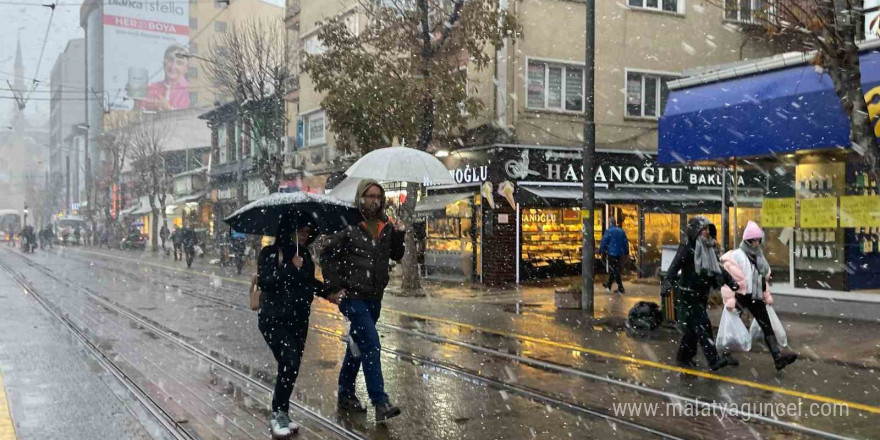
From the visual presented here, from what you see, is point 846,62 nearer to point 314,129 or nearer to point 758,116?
point 758,116

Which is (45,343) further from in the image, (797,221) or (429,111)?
(797,221)

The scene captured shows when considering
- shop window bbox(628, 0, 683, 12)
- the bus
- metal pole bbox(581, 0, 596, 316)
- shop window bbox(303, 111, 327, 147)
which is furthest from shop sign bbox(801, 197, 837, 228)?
the bus

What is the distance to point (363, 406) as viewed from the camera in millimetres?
6828

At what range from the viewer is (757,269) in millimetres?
8703

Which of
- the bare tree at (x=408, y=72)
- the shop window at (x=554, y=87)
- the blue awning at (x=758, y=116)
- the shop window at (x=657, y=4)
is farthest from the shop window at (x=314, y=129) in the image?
the blue awning at (x=758, y=116)

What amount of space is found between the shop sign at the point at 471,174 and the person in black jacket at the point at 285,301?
51.9ft

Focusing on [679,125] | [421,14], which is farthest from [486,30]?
[679,125]

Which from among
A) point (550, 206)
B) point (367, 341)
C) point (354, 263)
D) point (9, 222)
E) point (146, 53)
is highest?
point (146, 53)

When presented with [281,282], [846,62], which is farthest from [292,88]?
[281,282]

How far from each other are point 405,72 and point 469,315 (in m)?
6.88

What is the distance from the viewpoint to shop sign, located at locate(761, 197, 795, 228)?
46.2 ft

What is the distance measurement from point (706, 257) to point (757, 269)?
651 millimetres

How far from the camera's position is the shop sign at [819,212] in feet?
44.0

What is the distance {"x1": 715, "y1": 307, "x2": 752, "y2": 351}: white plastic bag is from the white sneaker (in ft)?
17.7
